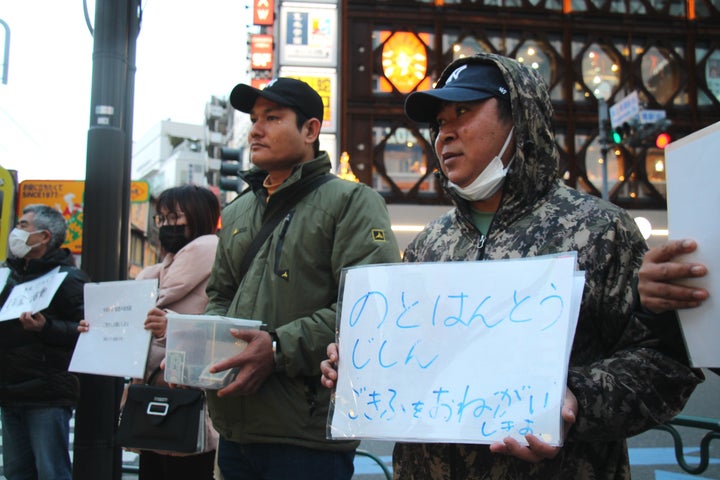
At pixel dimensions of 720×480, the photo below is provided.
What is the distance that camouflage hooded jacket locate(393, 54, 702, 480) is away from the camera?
62.4 inches

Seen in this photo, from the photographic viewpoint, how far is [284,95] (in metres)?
2.81

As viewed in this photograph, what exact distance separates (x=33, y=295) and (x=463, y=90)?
11.2 feet

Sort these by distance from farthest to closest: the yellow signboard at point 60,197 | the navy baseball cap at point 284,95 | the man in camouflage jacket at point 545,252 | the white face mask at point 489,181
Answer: the yellow signboard at point 60,197 < the navy baseball cap at point 284,95 < the white face mask at point 489,181 < the man in camouflage jacket at point 545,252

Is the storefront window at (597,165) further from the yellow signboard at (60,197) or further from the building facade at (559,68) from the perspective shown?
the yellow signboard at (60,197)

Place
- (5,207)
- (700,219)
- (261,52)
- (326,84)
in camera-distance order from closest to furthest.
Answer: (700,219)
(5,207)
(326,84)
(261,52)

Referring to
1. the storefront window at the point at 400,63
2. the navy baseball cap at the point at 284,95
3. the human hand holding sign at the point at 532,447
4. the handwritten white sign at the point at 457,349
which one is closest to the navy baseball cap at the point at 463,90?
A: the handwritten white sign at the point at 457,349

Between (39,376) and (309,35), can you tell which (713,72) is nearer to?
(309,35)

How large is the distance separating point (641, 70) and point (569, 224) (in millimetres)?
26850

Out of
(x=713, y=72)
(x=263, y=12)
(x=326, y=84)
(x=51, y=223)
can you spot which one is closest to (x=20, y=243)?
(x=51, y=223)

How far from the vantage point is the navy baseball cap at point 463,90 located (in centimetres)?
195

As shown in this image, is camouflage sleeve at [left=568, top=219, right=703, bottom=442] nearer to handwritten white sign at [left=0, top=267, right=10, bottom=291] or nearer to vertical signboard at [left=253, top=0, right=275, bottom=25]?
handwritten white sign at [left=0, top=267, right=10, bottom=291]

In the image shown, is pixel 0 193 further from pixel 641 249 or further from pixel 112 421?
pixel 641 249

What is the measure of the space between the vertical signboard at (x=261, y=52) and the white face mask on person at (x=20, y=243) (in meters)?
20.3

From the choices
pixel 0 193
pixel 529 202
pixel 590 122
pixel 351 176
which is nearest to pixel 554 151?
pixel 529 202
